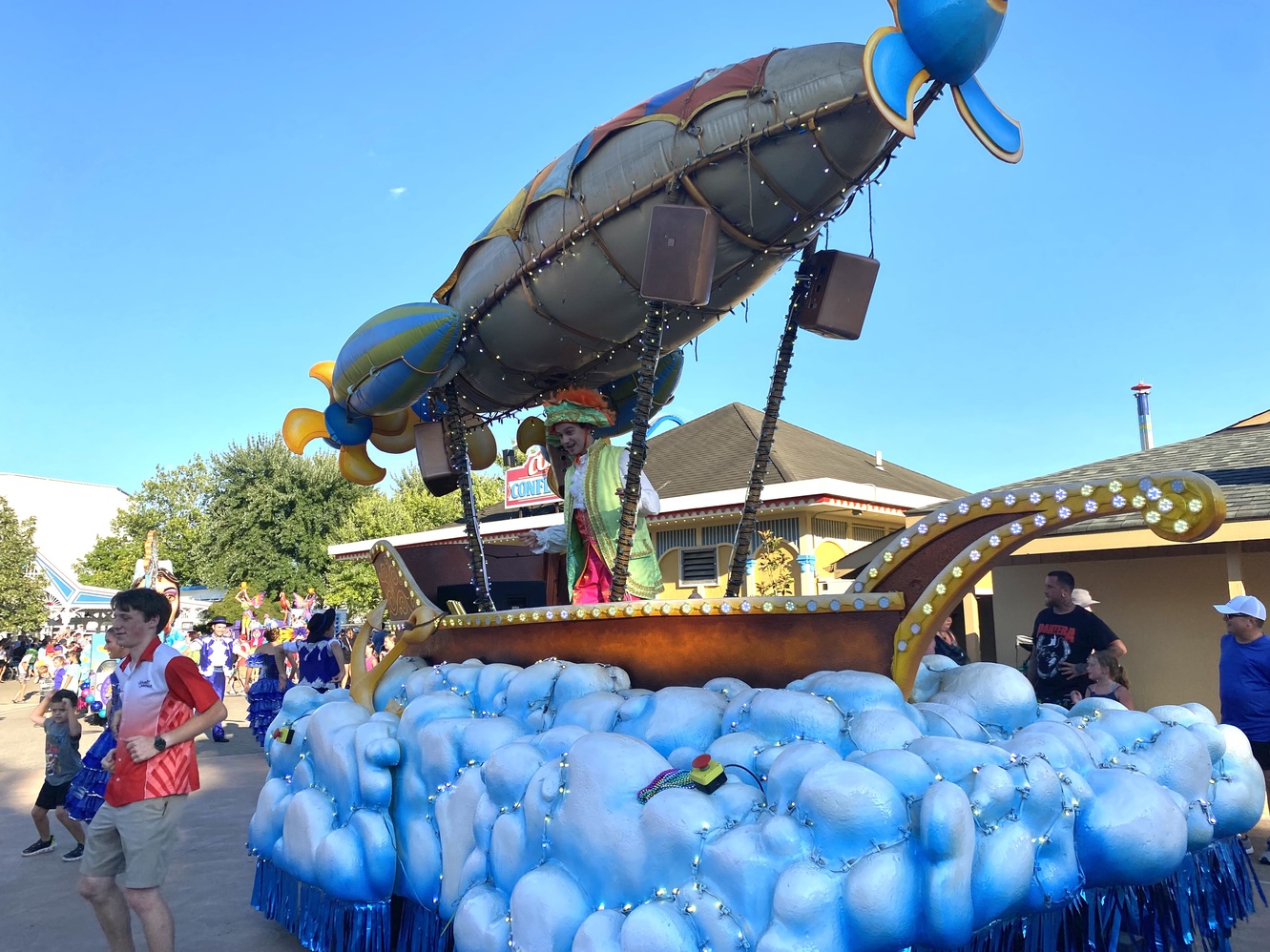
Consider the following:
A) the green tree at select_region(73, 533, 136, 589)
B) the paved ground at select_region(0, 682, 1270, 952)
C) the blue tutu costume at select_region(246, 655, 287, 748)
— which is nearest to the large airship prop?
the paved ground at select_region(0, 682, 1270, 952)

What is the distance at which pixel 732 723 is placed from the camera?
9.65 feet

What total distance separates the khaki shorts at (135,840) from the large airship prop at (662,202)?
2.07 meters

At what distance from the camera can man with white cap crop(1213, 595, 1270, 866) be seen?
4.95 m

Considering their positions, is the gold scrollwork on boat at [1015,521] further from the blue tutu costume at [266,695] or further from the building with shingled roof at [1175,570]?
the blue tutu costume at [266,695]

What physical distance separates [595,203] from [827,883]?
271 centimetres

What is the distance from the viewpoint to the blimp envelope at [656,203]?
3.22 m

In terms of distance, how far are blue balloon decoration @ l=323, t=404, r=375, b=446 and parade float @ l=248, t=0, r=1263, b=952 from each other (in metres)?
0.93

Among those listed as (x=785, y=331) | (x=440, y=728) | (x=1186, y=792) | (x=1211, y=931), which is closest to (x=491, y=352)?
(x=785, y=331)

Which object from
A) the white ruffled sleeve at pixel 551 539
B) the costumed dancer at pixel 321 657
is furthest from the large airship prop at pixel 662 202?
the costumed dancer at pixel 321 657

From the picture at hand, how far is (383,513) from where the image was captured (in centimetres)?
2605

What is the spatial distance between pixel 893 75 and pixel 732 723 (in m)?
2.19

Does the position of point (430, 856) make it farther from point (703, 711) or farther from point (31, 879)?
point (31, 879)

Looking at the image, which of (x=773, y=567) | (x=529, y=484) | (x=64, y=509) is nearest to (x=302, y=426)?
(x=773, y=567)

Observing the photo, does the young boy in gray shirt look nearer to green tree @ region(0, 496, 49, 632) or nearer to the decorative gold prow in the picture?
the decorative gold prow
